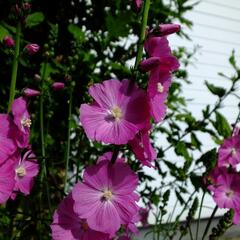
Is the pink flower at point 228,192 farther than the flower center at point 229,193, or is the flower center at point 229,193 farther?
the flower center at point 229,193

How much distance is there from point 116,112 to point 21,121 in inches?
9.1

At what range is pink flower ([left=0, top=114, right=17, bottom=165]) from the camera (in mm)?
987

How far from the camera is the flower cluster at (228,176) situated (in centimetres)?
194

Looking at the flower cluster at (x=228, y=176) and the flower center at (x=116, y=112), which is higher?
the flower center at (x=116, y=112)

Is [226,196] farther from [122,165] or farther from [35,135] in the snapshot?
[122,165]

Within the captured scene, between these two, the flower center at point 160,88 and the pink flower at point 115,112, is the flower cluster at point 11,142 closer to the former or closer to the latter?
the pink flower at point 115,112

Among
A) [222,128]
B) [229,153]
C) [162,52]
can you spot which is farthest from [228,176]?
[162,52]

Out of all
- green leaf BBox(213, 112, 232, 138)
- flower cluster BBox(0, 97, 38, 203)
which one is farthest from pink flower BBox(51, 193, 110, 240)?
green leaf BBox(213, 112, 232, 138)

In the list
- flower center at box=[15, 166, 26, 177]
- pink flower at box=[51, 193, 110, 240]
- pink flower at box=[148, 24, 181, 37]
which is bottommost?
pink flower at box=[51, 193, 110, 240]

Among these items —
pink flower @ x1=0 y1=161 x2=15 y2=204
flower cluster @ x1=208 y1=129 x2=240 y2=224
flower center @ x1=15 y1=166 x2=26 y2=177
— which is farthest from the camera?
flower cluster @ x1=208 y1=129 x2=240 y2=224

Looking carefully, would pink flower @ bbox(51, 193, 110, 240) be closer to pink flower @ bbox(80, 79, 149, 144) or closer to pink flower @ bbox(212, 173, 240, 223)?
pink flower @ bbox(80, 79, 149, 144)

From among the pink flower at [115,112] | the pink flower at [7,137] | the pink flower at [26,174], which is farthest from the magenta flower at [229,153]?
the pink flower at [7,137]

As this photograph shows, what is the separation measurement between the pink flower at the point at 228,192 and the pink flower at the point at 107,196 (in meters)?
0.94

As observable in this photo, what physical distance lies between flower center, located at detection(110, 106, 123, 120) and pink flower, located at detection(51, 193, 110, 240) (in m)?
0.21
